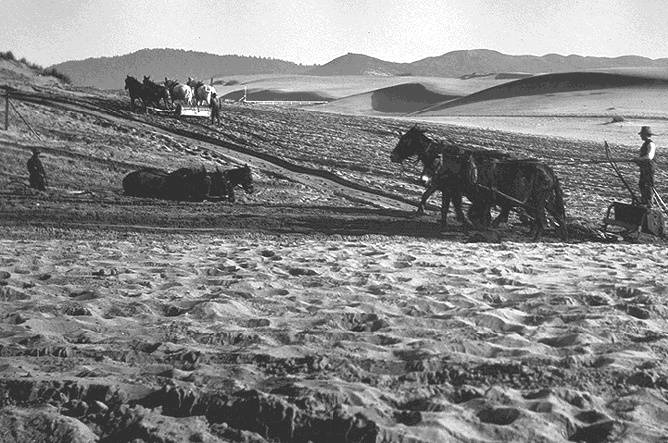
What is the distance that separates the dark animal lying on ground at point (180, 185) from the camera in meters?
17.2

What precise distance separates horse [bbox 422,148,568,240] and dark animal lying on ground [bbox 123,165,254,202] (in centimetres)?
490

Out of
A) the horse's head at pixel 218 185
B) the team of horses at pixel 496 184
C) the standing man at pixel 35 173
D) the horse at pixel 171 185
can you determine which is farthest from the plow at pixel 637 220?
the standing man at pixel 35 173

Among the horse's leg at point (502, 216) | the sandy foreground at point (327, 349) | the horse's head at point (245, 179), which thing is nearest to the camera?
the sandy foreground at point (327, 349)

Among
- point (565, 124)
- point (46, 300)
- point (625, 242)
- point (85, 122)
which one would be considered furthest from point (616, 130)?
point (46, 300)

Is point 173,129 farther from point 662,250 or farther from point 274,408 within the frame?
point 274,408

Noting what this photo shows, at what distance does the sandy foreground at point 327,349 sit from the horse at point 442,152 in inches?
235

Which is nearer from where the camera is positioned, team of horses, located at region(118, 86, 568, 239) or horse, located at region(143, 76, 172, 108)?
team of horses, located at region(118, 86, 568, 239)

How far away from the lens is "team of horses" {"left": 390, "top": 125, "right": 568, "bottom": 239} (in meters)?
15.1

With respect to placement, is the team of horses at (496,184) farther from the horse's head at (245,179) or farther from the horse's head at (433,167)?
the horse's head at (245,179)

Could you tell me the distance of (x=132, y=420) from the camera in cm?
454

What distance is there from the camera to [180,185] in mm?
17234

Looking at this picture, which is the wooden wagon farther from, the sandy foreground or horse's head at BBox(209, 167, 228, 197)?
the sandy foreground

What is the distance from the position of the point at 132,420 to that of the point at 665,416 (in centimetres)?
299

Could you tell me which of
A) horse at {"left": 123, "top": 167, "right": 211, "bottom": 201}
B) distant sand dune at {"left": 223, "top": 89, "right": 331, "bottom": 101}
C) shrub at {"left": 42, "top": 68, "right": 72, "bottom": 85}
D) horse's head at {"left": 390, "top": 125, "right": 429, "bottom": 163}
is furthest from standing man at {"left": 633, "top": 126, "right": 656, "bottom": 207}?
distant sand dune at {"left": 223, "top": 89, "right": 331, "bottom": 101}
